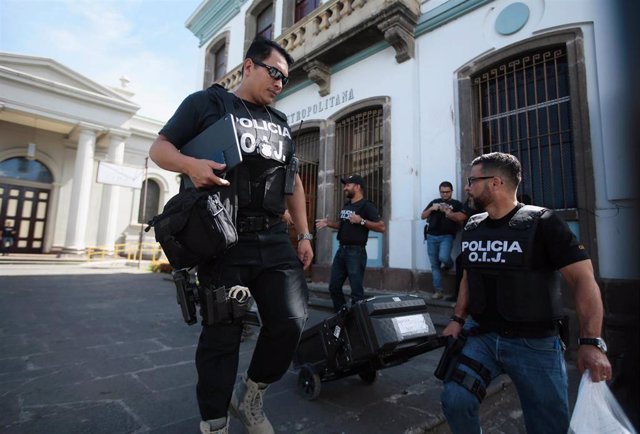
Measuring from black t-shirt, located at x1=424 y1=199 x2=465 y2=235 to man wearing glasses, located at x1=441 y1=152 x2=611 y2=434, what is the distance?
126 inches

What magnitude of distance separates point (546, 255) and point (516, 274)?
18 centimetres

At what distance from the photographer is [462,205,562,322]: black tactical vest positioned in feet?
5.65

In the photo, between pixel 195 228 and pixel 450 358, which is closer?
pixel 195 228

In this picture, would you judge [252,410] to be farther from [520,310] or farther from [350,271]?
[350,271]

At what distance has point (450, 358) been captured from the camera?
6.10ft

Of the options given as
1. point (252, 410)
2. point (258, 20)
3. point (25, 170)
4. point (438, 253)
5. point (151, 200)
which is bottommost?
point (252, 410)

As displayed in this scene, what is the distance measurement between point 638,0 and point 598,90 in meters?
4.44

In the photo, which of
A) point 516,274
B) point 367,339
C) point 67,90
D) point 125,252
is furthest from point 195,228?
point 125,252

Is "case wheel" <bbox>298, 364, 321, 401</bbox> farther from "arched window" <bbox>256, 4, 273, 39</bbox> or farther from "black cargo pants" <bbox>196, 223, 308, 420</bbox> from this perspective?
"arched window" <bbox>256, 4, 273, 39</bbox>

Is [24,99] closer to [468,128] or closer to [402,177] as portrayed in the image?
[402,177]

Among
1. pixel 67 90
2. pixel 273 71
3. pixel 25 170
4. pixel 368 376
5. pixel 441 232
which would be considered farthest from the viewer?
pixel 25 170

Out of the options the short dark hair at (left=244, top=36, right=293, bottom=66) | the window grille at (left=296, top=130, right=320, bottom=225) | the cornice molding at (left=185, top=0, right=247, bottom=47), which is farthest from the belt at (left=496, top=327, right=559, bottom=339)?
the cornice molding at (left=185, top=0, right=247, bottom=47)

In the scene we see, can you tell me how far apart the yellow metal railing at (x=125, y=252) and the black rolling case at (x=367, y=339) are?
15076 millimetres

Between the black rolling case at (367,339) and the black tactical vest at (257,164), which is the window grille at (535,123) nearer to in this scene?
the black rolling case at (367,339)
